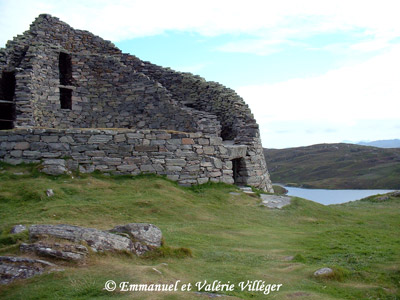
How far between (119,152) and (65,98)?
8119 millimetres

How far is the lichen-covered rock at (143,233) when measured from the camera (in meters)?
7.64

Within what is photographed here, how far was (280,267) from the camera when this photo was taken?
295 inches

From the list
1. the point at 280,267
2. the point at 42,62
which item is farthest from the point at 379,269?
the point at 42,62

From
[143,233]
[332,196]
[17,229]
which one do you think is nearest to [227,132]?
[332,196]

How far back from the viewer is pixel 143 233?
25.4 ft

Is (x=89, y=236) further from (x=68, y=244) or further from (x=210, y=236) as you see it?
(x=210, y=236)

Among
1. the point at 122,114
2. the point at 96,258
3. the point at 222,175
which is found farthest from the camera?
the point at 122,114

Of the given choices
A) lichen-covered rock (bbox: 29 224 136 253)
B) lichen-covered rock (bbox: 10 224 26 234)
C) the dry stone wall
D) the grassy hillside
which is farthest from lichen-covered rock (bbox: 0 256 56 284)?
the grassy hillside

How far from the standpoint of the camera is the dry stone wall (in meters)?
14.0

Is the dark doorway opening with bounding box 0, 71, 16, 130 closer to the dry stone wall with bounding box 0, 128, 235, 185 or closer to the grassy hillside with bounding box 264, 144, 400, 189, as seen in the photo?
the dry stone wall with bounding box 0, 128, 235, 185

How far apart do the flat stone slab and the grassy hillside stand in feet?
76.6

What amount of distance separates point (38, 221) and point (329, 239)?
6994mm

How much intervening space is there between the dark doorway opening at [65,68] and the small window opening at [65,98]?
498 mm

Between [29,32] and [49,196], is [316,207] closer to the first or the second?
[49,196]
